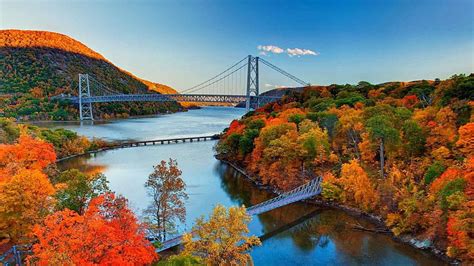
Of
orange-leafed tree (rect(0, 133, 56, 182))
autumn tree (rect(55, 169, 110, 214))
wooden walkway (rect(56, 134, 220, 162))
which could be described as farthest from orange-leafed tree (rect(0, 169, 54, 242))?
wooden walkway (rect(56, 134, 220, 162))

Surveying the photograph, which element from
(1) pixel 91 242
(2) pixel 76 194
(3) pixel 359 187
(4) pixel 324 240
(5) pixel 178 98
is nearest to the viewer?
(1) pixel 91 242

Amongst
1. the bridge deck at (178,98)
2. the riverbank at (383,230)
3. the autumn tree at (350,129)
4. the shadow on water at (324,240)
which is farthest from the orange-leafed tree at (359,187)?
the bridge deck at (178,98)

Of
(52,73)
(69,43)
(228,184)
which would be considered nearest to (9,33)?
(69,43)

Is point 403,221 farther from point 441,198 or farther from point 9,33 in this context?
point 9,33

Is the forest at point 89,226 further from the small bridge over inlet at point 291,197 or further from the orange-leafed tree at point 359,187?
the orange-leafed tree at point 359,187

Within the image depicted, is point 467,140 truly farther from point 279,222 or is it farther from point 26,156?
point 26,156

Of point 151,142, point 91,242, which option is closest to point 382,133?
point 91,242
